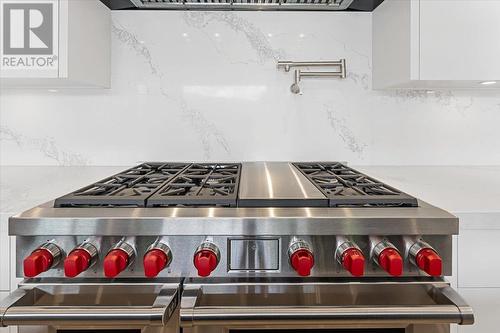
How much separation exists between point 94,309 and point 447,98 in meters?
1.67

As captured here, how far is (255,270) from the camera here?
2.99 ft

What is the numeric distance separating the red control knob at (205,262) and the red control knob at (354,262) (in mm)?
272

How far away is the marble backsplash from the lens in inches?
70.7

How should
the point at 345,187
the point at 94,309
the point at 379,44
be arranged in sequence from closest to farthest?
the point at 94,309 < the point at 345,187 < the point at 379,44

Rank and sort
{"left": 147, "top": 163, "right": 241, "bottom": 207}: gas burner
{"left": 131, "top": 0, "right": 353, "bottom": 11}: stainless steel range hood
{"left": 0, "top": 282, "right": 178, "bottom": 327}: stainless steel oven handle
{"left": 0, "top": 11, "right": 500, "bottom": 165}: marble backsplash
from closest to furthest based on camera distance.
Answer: {"left": 0, "top": 282, "right": 178, "bottom": 327}: stainless steel oven handle → {"left": 147, "top": 163, "right": 241, "bottom": 207}: gas burner → {"left": 131, "top": 0, "right": 353, "bottom": 11}: stainless steel range hood → {"left": 0, "top": 11, "right": 500, "bottom": 165}: marble backsplash

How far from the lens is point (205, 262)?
835 mm

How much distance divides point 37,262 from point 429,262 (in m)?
0.80

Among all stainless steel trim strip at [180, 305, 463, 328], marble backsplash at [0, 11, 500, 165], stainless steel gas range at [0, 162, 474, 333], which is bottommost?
stainless steel trim strip at [180, 305, 463, 328]

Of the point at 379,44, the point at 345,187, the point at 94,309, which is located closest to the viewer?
the point at 94,309

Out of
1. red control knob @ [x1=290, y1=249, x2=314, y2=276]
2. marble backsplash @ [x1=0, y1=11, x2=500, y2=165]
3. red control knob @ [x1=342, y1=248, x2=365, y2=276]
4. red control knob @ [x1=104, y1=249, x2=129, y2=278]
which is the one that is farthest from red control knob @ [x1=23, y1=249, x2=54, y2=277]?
marble backsplash @ [x1=0, y1=11, x2=500, y2=165]

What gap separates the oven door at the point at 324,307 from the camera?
2.73 feet

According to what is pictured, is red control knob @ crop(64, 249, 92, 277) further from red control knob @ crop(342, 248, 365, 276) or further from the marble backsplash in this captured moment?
the marble backsplash

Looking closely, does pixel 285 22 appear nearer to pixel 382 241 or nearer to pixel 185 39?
pixel 185 39

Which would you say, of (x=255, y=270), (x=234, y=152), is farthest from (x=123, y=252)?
(x=234, y=152)
